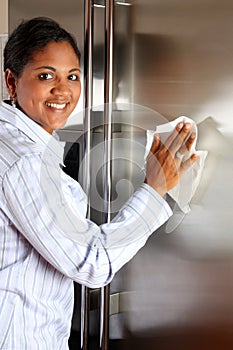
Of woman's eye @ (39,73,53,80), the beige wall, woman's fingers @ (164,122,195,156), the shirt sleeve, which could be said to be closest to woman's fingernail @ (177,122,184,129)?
woman's fingers @ (164,122,195,156)

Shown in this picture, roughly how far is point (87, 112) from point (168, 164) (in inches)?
22.4

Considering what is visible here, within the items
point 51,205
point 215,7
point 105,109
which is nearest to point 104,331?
point 105,109

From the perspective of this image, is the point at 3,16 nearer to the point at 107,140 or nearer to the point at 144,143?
the point at 107,140

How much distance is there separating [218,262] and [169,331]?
27 centimetres

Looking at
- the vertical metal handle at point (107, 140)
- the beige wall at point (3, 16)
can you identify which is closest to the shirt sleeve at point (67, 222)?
the vertical metal handle at point (107, 140)

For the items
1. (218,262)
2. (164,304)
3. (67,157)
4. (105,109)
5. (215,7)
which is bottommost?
(164,304)

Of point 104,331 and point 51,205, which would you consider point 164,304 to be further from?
point 51,205

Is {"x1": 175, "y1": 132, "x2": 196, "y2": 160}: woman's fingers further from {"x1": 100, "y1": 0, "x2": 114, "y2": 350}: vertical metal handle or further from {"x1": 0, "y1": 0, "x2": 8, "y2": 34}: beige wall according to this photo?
{"x1": 0, "y1": 0, "x2": 8, "y2": 34}: beige wall

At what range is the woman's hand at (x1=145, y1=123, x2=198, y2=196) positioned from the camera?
1444mm

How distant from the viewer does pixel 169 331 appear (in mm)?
1806

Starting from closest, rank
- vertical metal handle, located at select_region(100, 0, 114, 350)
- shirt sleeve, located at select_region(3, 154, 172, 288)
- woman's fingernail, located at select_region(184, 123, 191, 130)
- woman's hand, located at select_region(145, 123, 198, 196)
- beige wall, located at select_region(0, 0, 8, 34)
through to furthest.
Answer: shirt sleeve, located at select_region(3, 154, 172, 288)
woman's hand, located at select_region(145, 123, 198, 196)
woman's fingernail, located at select_region(184, 123, 191, 130)
vertical metal handle, located at select_region(100, 0, 114, 350)
beige wall, located at select_region(0, 0, 8, 34)

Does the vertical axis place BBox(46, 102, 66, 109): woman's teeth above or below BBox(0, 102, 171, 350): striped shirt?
above

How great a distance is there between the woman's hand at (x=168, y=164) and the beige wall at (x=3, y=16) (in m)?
1.10

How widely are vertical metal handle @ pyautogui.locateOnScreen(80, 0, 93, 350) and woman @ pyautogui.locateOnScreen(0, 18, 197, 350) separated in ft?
1.23
